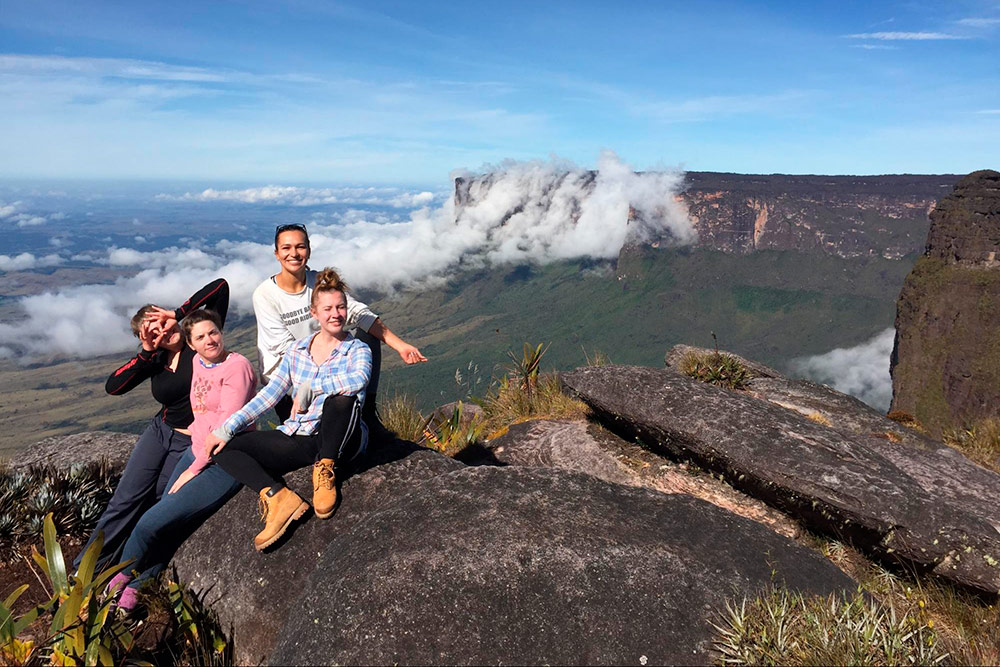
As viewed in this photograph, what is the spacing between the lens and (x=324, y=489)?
522cm

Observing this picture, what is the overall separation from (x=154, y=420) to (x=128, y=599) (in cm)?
203

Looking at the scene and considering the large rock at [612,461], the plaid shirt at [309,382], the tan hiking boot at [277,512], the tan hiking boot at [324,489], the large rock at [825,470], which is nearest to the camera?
the tan hiking boot at [277,512]

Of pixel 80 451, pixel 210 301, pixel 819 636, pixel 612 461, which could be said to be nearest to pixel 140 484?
pixel 210 301

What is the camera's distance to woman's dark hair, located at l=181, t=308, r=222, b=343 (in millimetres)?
5938

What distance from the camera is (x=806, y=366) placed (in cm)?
17362

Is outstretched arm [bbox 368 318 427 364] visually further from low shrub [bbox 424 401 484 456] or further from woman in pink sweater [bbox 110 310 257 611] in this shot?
low shrub [bbox 424 401 484 456]

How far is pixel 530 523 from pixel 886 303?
23277 centimetres

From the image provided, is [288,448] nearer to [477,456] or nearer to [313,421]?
[313,421]

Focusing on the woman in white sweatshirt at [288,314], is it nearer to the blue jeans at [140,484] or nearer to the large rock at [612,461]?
the blue jeans at [140,484]

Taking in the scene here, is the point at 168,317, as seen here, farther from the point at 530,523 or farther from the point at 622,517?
the point at 622,517

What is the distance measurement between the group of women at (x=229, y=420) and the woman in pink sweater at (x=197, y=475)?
0.04 feet

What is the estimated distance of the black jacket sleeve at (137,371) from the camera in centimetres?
614

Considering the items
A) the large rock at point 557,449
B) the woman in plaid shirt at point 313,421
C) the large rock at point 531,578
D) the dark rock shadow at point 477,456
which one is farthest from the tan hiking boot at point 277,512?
the dark rock shadow at point 477,456

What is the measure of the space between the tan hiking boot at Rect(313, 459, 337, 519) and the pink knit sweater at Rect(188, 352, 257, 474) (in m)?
1.23
